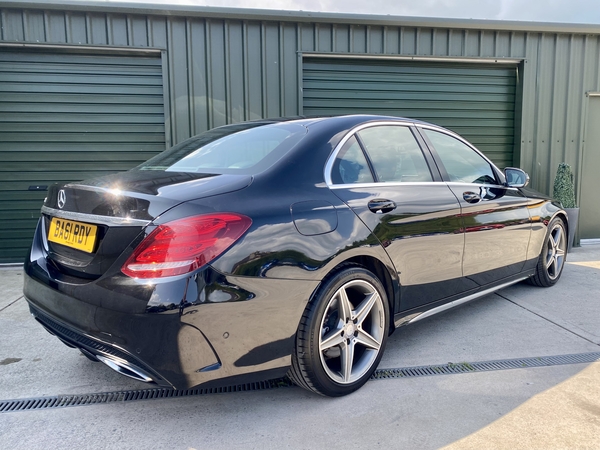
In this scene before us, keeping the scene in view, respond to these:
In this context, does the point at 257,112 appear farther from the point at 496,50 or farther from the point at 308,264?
the point at 308,264

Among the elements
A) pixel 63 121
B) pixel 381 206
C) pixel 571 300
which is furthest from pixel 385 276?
pixel 63 121

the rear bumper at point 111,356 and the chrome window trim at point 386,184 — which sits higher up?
the chrome window trim at point 386,184

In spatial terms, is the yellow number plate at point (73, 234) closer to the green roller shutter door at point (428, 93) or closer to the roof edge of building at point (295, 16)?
the roof edge of building at point (295, 16)

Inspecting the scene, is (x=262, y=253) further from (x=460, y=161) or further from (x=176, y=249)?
(x=460, y=161)

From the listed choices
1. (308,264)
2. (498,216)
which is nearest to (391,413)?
(308,264)

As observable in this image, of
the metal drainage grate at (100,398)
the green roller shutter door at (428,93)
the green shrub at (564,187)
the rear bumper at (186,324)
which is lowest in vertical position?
the metal drainage grate at (100,398)

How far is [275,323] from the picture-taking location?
78.0 inches

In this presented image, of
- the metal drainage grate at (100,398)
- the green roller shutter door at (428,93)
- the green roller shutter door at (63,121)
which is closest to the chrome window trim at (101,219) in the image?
the metal drainage grate at (100,398)

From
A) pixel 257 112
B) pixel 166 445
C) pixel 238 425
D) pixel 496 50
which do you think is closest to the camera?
pixel 166 445

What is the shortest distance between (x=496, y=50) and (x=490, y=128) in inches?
43.9

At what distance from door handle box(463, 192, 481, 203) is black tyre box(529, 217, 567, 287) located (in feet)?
4.54

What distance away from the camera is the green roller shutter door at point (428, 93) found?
6086mm

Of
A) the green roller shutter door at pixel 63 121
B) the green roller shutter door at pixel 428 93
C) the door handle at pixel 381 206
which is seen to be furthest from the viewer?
the green roller shutter door at pixel 428 93

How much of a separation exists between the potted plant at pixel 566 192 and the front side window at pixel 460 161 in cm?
345
